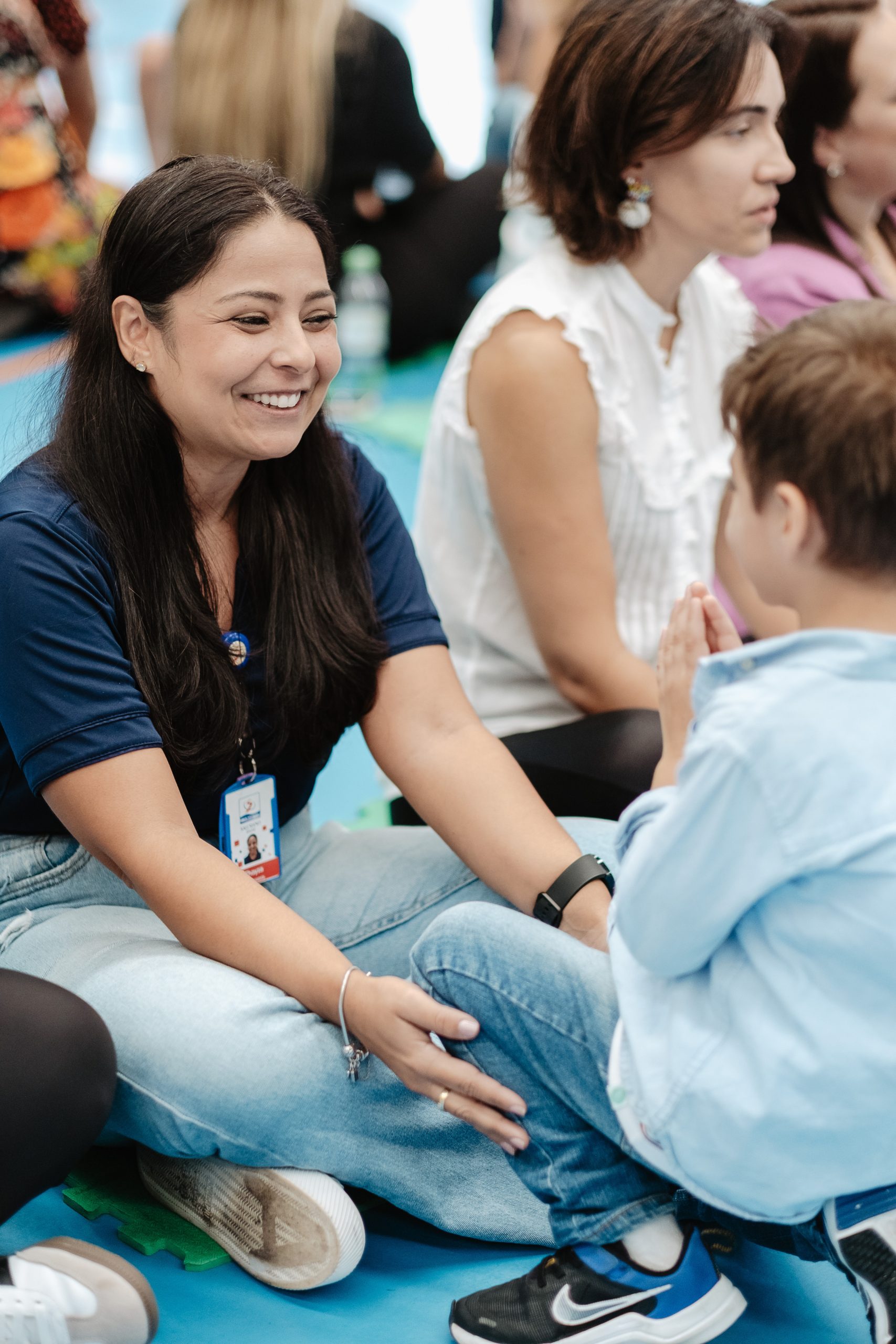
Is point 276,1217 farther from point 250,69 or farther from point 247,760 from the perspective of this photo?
point 250,69

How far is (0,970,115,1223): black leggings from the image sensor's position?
1.16 metres

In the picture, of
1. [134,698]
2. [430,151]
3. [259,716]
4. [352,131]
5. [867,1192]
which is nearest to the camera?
[867,1192]

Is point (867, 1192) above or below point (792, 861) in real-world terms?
below

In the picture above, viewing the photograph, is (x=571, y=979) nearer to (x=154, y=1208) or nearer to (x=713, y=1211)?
(x=713, y=1211)

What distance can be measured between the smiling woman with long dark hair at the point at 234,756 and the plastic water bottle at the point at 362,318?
2768mm

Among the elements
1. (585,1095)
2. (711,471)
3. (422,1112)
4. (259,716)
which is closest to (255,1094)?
(422,1112)

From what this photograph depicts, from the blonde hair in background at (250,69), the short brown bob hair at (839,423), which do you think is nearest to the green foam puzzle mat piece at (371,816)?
the short brown bob hair at (839,423)

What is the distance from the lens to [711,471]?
80.0 inches

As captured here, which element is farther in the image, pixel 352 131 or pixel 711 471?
pixel 352 131

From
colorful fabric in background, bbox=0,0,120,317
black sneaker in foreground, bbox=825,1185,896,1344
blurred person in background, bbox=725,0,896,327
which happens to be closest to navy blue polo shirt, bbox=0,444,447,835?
black sneaker in foreground, bbox=825,1185,896,1344

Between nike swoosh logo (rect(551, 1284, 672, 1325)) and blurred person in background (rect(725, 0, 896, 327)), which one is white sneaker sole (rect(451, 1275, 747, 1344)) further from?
blurred person in background (rect(725, 0, 896, 327))

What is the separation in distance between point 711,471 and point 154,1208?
1236 mm

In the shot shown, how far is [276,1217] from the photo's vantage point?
130 cm

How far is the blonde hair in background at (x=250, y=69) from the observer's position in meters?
3.45
